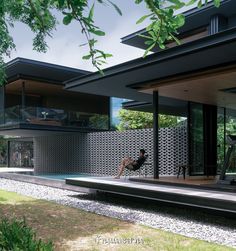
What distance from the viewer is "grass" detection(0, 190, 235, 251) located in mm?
5578

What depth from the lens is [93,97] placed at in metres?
25.9

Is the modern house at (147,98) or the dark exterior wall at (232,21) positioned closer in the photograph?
the modern house at (147,98)

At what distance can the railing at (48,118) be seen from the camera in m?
18.0

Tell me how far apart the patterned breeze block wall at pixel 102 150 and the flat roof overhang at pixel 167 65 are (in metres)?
3.02

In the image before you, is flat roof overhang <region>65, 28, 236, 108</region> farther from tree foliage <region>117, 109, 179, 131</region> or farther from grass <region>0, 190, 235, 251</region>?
tree foliage <region>117, 109, 179, 131</region>

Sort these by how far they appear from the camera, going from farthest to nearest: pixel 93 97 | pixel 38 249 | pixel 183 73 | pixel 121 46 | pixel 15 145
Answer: pixel 15 145 < pixel 93 97 < pixel 121 46 < pixel 183 73 < pixel 38 249

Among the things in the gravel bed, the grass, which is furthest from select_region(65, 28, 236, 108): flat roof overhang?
the grass

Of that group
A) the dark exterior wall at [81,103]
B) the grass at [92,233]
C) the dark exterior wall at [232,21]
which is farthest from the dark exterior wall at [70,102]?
the grass at [92,233]

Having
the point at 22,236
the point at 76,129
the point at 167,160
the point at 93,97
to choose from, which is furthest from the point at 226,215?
the point at 93,97

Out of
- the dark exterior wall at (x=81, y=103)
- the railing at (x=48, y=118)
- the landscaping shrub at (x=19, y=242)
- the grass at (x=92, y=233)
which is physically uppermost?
the dark exterior wall at (x=81, y=103)

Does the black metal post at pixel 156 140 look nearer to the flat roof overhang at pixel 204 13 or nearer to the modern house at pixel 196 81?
the modern house at pixel 196 81

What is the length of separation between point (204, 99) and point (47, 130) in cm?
867

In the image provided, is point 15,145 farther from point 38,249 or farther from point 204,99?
point 38,249

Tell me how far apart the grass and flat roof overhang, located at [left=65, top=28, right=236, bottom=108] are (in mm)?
3696
